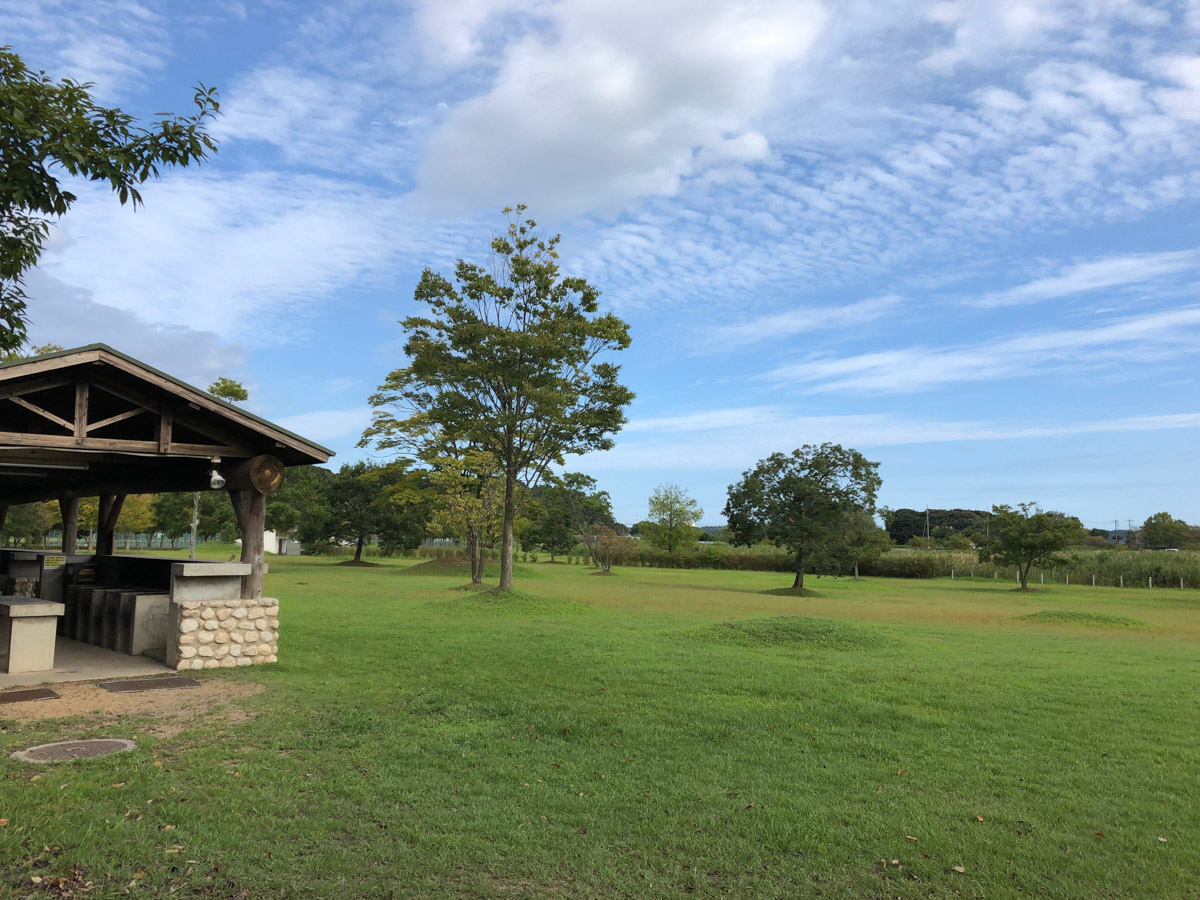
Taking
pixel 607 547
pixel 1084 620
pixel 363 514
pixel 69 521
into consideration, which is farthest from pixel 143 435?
pixel 607 547

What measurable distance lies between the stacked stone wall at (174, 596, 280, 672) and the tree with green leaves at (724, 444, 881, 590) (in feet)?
89.8

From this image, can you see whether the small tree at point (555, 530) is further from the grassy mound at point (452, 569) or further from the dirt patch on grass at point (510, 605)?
the dirt patch on grass at point (510, 605)

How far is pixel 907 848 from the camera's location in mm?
4211

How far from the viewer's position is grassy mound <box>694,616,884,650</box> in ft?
42.1

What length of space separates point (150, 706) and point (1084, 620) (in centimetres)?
2097

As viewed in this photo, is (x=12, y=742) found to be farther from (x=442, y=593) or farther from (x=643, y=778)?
(x=442, y=593)

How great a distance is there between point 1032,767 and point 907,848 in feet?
7.66

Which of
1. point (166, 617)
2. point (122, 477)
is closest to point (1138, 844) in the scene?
point (166, 617)

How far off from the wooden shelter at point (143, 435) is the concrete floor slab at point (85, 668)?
56.1 inches

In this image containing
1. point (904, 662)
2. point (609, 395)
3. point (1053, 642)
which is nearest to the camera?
point (904, 662)

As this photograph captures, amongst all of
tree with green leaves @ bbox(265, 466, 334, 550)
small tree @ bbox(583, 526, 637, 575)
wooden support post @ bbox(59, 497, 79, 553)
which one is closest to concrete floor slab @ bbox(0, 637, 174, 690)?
wooden support post @ bbox(59, 497, 79, 553)

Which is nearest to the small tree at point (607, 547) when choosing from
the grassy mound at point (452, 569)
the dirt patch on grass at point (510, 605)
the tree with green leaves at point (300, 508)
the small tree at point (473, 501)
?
the grassy mound at point (452, 569)

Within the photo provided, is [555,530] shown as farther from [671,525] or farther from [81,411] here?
[81,411]

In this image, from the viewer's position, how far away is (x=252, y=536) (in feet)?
32.3
